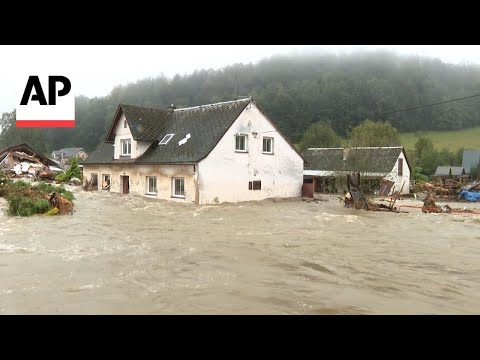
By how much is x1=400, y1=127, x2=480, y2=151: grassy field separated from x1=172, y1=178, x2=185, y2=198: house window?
66.8 meters

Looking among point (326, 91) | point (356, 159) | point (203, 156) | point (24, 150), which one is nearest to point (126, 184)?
point (203, 156)

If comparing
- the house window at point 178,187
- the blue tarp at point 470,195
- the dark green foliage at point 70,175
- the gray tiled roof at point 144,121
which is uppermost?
the gray tiled roof at point 144,121

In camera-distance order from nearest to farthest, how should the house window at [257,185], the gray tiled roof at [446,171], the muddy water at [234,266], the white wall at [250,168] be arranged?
the muddy water at [234,266], the white wall at [250,168], the house window at [257,185], the gray tiled roof at [446,171]

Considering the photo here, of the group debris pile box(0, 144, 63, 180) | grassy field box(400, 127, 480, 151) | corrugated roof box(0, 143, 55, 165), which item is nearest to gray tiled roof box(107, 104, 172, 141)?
debris pile box(0, 144, 63, 180)

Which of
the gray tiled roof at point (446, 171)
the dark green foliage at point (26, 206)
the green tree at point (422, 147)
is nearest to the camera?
the dark green foliage at point (26, 206)

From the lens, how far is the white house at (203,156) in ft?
82.5

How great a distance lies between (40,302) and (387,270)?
25.0ft

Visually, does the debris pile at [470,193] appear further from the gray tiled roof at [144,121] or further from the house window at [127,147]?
the house window at [127,147]

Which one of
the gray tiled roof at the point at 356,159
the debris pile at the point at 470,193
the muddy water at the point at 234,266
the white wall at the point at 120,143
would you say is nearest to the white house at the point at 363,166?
the gray tiled roof at the point at 356,159

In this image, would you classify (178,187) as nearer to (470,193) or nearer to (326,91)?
(470,193)

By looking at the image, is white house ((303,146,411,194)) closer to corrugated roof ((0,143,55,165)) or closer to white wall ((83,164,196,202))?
white wall ((83,164,196,202))

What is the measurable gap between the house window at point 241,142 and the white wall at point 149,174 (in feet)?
12.4

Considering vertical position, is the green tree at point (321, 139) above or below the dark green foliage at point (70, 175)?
above
